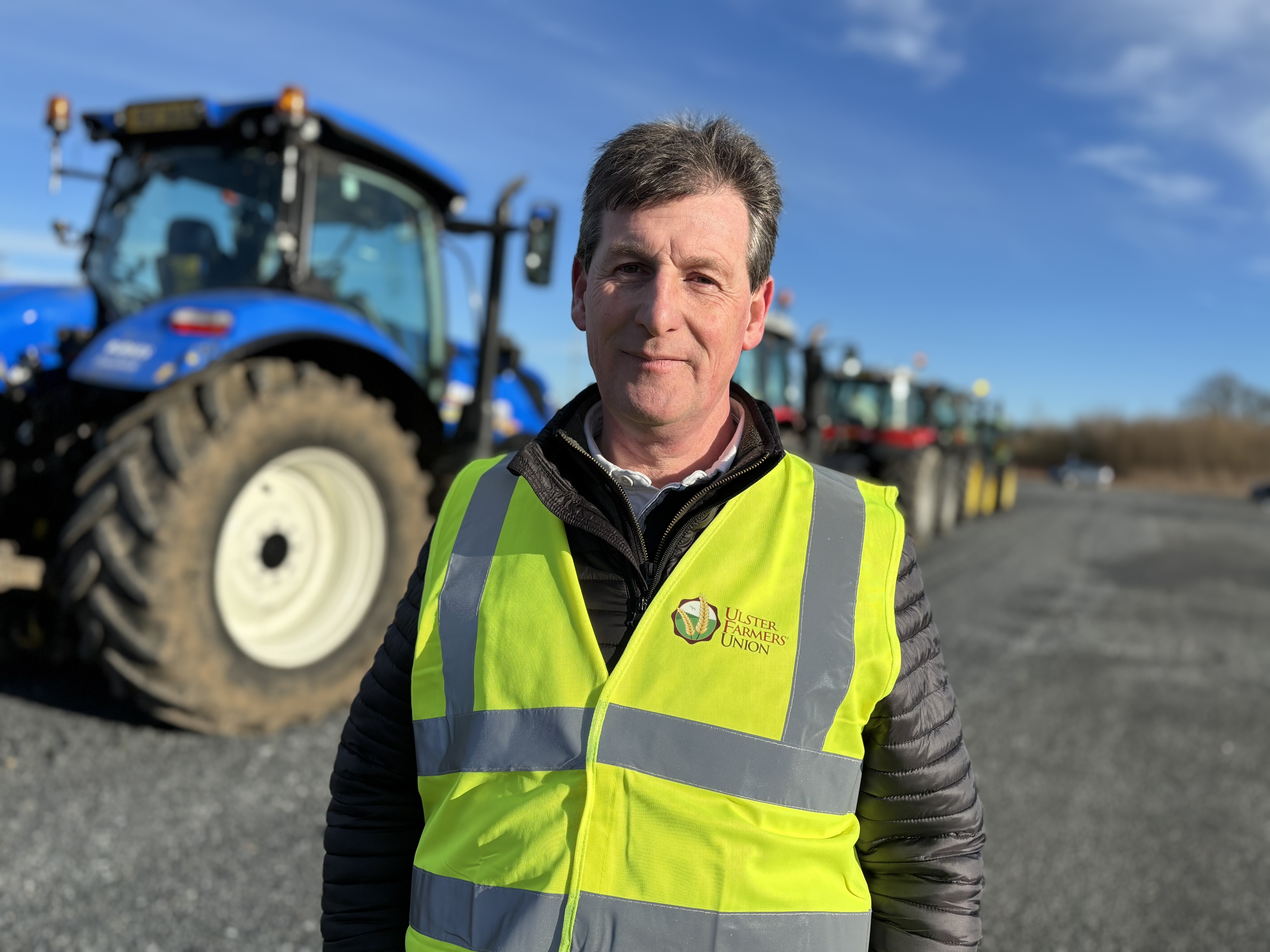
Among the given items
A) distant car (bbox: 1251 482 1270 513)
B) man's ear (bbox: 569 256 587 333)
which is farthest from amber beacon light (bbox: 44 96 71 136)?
distant car (bbox: 1251 482 1270 513)

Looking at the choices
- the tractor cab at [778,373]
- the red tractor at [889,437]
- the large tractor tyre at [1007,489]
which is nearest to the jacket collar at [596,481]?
the tractor cab at [778,373]

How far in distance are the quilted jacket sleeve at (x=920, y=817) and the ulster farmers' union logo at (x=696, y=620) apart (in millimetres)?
263

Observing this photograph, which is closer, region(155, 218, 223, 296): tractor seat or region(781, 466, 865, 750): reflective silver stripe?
region(781, 466, 865, 750): reflective silver stripe

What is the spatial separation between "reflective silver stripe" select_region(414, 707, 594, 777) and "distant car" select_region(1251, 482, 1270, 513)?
3652cm

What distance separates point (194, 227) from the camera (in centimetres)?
409

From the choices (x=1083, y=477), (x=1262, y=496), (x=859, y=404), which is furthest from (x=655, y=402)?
(x=1083, y=477)

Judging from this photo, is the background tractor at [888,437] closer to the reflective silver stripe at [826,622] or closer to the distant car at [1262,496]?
the reflective silver stripe at [826,622]

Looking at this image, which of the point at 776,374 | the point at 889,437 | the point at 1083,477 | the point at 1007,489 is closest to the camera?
the point at 776,374

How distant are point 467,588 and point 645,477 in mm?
317

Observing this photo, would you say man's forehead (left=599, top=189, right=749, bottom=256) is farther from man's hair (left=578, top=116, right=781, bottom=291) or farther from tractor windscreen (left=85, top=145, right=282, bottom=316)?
tractor windscreen (left=85, top=145, right=282, bottom=316)

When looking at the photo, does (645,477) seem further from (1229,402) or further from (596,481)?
(1229,402)

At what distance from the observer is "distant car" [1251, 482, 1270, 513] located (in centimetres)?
3203

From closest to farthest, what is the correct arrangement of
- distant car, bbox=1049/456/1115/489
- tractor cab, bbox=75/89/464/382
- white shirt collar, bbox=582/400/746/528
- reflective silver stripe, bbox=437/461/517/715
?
1. reflective silver stripe, bbox=437/461/517/715
2. white shirt collar, bbox=582/400/746/528
3. tractor cab, bbox=75/89/464/382
4. distant car, bbox=1049/456/1115/489

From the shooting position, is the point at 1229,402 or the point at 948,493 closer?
the point at 948,493
